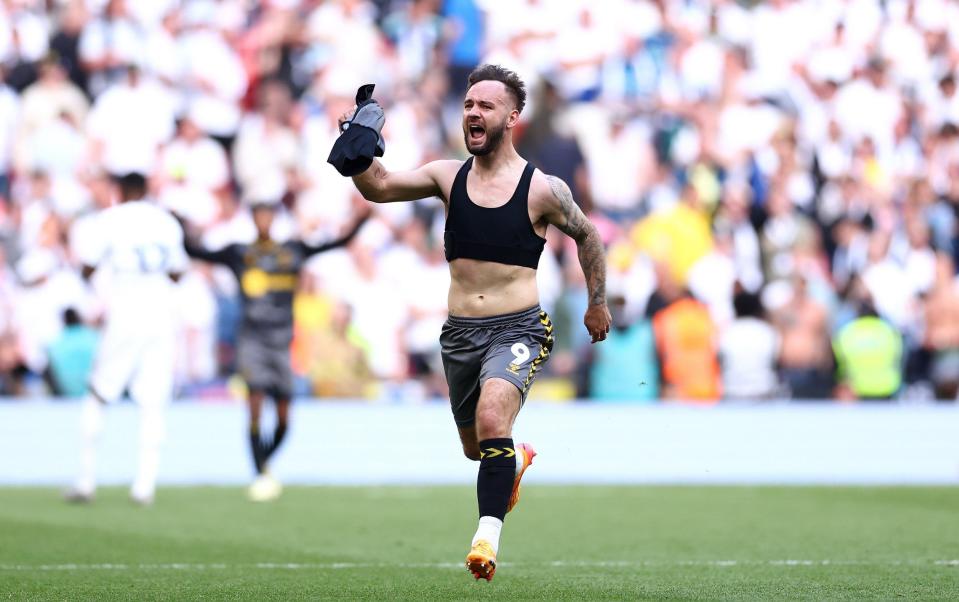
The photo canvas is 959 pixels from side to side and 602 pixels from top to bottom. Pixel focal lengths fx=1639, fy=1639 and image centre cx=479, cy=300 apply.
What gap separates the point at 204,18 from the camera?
2027 centimetres

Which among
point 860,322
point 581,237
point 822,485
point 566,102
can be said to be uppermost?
point 566,102

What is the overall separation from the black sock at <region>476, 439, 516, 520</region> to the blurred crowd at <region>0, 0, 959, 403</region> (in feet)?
31.3

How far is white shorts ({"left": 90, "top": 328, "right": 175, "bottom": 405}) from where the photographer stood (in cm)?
1409

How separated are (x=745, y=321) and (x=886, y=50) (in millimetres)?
6373

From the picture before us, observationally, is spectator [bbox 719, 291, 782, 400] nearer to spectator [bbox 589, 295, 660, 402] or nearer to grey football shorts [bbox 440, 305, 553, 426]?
spectator [bbox 589, 295, 660, 402]

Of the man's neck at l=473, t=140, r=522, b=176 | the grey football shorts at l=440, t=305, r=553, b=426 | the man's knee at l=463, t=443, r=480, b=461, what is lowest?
the man's knee at l=463, t=443, r=480, b=461

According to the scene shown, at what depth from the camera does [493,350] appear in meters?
7.85

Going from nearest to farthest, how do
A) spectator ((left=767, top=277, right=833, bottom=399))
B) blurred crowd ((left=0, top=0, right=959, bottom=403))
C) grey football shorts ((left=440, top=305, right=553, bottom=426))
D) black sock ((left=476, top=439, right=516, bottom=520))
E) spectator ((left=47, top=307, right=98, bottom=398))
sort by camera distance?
black sock ((left=476, top=439, right=516, bottom=520))
grey football shorts ((left=440, top=305, right=553, bottom=426))
spectator ((left=47, top=307, right=98, bottom=398))
blurred crowd ((left=0, top=0, right=959, bottom=403))
spectator ((left=767, top=277, right=833, bottom=399))

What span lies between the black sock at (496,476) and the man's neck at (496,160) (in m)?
1.38

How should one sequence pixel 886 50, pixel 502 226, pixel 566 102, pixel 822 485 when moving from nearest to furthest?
1. pixel 502 226
2. pixel 822 485
3. pixel 566 102
4. pixel 886 50

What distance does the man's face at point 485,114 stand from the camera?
25.5 feet

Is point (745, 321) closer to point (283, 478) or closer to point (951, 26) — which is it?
point (283, 478)

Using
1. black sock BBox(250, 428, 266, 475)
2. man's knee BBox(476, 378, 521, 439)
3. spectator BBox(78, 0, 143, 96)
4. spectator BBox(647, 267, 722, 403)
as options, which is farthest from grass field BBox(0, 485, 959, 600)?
spectator BBox(78, 0, 143, 96)

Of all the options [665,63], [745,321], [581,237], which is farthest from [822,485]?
[581,237]
